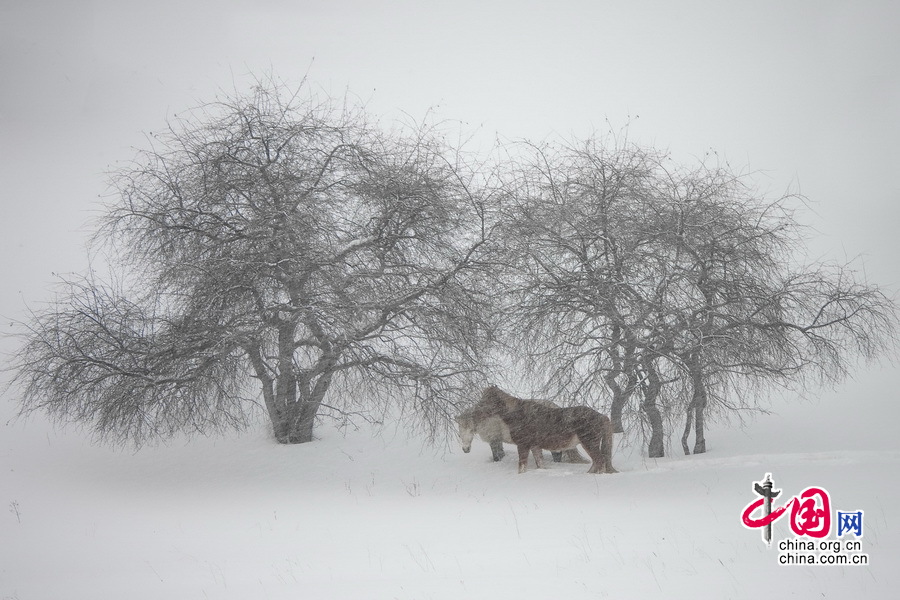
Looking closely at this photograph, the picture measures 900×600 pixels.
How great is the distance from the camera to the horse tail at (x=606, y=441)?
12.1 metres

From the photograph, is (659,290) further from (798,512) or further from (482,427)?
(798,512)

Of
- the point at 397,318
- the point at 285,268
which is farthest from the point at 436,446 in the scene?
the point at 285,268

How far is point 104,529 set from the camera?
9953 millimetres

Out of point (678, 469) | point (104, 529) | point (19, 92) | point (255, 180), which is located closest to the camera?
point (104, 529)

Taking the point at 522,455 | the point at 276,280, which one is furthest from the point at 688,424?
the point at 276,280

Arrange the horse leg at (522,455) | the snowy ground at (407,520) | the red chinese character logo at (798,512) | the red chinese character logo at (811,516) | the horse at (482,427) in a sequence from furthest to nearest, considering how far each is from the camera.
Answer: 1. the horse at (482,427)
2. the horse leg at (522,455)
3. the red chinese character logo at (811,516)
4. the red chinese character logo at (798,512)
5. the snowy ground at (407,520)

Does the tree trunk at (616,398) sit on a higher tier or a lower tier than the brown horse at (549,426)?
higher

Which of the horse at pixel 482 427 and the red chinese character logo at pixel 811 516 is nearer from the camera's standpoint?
the red chinese character logo at pixel 811 516

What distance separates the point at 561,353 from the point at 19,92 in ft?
305

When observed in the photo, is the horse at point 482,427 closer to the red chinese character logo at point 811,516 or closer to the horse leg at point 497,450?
the horse leg at point 497,450

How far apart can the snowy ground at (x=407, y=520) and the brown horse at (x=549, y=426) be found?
0.50 m

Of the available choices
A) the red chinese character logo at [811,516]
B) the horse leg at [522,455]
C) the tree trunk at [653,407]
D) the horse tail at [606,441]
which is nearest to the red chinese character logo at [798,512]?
the red chinese character logo at [811,516]

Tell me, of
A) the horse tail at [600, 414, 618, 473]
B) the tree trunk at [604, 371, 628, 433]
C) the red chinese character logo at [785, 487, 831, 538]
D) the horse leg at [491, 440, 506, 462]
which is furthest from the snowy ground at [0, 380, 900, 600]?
the tree trunk at [604, 371, 628, 433]

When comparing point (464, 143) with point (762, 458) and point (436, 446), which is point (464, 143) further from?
point (762, 458)
